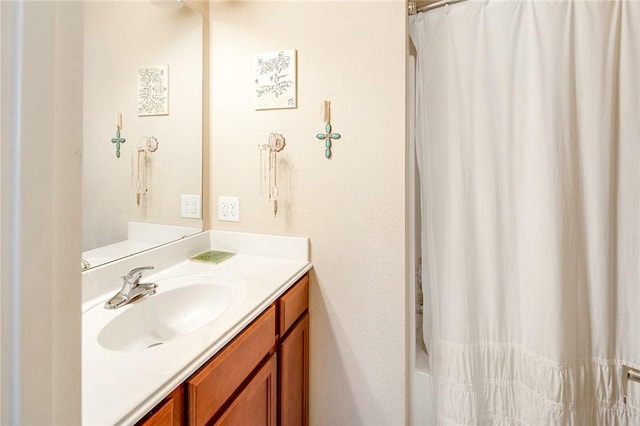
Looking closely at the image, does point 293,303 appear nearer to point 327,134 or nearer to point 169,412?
point 169,412

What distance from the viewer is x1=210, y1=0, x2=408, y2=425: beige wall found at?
47.9 inches

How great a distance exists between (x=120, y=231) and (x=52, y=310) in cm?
96

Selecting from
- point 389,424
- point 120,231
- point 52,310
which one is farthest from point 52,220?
point 389,424

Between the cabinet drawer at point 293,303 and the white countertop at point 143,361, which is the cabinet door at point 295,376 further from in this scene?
the white countertop at point 143,361

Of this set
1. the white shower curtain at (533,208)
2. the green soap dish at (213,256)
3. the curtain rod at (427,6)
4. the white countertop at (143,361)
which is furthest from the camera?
the green soap dish at (213,256)

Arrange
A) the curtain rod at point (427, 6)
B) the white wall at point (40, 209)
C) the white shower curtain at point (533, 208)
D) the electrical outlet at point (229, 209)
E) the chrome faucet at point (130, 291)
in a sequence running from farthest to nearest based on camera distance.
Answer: the electrical outlet at point (229, 209)
the curtain rod at point (427, 6)
the white shower curtain at point (533, 208)
the chrome faucet at point (130, 291)
the white wall at point (40, 209)

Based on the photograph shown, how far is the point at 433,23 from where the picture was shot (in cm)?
124

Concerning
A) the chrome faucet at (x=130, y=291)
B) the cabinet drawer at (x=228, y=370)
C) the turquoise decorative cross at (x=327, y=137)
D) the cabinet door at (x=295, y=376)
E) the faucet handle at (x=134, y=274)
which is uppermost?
the turquoise decorative cross at (x=327, y=137)

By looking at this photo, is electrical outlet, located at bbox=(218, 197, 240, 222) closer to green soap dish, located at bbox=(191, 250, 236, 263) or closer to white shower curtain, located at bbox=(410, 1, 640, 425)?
green soap dish, located at bbox=(191, 250, 236, 263)

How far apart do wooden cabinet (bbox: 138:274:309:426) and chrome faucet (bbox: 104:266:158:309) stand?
397 millimetres

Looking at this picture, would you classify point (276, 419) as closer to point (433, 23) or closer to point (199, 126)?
point (199, 126)

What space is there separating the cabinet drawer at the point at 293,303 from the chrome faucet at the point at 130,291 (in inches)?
17.3

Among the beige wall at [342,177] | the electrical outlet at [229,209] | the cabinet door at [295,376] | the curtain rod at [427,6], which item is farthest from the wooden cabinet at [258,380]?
the curtain rod at [427,6]

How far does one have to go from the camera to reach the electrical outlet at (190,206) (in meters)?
1.36
